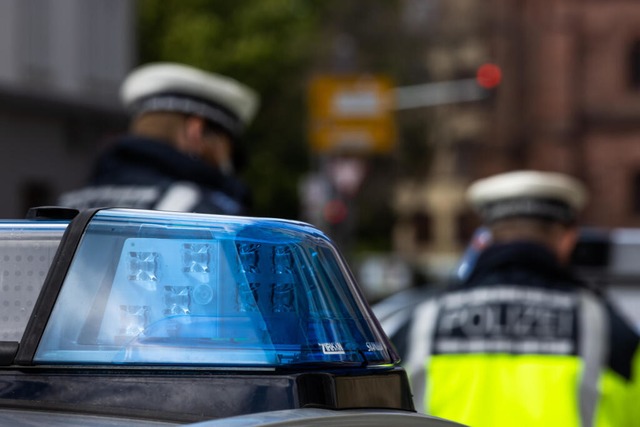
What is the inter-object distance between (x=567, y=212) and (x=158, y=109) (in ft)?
4.16

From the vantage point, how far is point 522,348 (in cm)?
401

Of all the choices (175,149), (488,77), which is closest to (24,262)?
(175,149)

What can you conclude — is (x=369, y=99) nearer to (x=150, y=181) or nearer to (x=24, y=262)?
(x=150, y=181)

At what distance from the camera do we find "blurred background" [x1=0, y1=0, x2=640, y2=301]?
27.4 metres

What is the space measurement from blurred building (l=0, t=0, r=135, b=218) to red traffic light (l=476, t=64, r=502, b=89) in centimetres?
709

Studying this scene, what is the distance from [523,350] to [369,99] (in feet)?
90.8

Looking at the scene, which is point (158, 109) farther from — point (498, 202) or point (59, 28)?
point (59, 28)

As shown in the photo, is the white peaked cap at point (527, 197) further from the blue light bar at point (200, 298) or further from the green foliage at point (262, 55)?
the green foliage at point (262, 55)

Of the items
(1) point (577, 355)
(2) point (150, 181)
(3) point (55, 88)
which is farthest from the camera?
(3) point (55, 88)

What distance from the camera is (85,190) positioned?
15.5 feet

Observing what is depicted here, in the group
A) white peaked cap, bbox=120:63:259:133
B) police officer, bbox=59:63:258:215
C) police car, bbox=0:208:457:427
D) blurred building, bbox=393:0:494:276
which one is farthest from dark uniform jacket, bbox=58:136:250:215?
blurred building, bbox=393:0:494:276

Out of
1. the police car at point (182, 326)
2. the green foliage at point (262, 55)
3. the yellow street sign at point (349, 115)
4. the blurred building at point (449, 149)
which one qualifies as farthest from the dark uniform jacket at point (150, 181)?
the blurred building at point (449, 149)

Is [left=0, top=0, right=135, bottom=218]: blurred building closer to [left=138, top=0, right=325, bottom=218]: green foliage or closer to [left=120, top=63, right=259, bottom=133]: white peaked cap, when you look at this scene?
[left=138, top=0, right=325, bottom=218]: green foliage

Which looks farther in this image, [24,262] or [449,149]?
[449,149]
